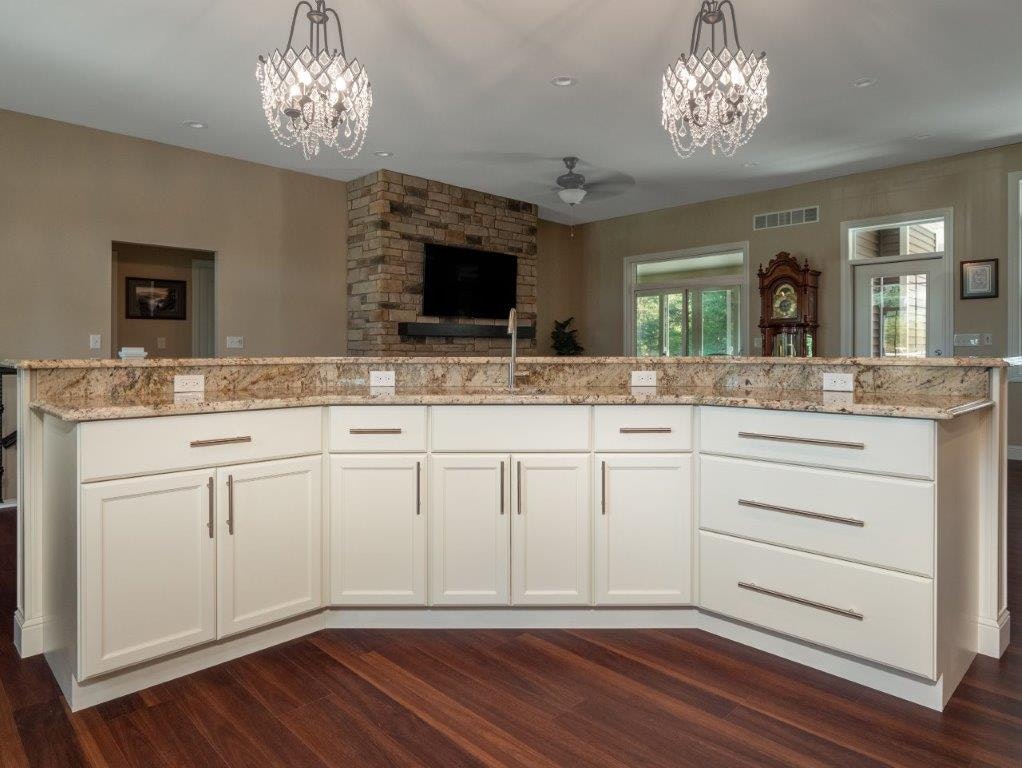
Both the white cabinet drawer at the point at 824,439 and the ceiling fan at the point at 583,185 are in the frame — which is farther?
the ceiling fan at the point at 583,185

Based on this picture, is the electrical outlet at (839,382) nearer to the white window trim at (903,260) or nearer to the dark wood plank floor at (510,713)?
the dark wood plank floor at (510,713)

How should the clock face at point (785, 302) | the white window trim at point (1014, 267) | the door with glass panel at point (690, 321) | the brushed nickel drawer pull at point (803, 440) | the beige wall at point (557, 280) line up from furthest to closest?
the beige wall at point (557, 280), the door with glass panel at point (690, 321), the clock face at point (785, 302), the white window trim at point (1014, 267), the brushed nickel drawer pull at point (803, 440)

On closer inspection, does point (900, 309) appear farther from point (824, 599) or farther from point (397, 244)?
point (824, 599)

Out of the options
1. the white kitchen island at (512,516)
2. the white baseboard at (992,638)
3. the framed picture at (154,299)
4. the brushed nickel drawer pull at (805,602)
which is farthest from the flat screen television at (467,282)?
the white baseboard at (992,638)

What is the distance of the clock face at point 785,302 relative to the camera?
284 inches

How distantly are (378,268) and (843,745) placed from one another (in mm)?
5491

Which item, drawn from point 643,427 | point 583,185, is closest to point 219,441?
point 643,427

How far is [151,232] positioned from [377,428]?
4.14 metres

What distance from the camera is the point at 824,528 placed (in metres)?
2.18

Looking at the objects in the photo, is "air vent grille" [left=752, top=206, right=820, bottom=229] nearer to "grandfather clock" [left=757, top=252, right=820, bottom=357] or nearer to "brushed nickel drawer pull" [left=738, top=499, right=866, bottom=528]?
"grandfather clock" [left=757, top=252, right=820, bottom=357]

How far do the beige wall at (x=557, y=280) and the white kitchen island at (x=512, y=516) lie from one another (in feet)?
20.2

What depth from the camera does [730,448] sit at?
2414 millimetres

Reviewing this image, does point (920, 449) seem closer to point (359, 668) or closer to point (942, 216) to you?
point (359, 668)

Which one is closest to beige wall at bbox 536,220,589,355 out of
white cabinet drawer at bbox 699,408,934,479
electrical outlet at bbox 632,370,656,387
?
electrical outlet at bbox 632,370,656,387
